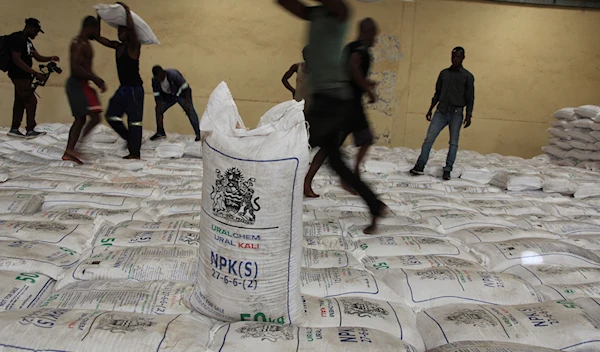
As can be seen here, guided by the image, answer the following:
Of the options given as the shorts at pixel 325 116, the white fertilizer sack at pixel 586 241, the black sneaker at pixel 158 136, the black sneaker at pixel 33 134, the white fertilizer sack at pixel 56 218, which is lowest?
the white fertilizer sack at pixel 586 241

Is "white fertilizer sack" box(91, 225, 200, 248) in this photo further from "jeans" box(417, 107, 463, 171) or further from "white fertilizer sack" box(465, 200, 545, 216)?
"jeans" box(417, 107, 463, 171)

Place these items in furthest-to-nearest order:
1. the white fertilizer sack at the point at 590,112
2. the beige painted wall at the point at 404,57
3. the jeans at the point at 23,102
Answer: the beige painted wall at the point at 404,57 → the white fertilizer sack at the point at 590,112 → the jeans at the point at 23,102

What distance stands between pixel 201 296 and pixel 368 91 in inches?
66.6

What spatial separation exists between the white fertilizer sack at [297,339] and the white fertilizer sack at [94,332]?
62 millimetres

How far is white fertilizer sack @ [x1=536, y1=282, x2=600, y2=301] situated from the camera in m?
1.38

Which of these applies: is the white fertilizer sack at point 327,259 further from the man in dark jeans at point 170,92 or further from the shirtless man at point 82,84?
the man in dark jeans at point 170,92

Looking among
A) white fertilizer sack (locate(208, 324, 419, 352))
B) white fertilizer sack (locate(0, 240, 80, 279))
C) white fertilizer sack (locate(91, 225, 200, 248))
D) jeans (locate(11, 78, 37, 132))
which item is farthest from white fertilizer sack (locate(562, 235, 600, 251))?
jeans (locate(11, 78, 37, 132))

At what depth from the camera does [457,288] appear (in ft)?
4.47

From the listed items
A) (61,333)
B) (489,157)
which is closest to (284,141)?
(61,333)

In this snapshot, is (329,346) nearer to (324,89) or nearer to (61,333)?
(61,333)

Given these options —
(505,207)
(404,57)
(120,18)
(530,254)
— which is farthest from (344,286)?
(404,57)

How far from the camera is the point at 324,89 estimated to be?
2.05 m

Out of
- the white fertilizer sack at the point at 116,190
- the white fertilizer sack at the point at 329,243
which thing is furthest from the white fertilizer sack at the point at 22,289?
the white fertilizer sack at the point at 116,190

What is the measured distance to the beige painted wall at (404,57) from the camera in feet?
20.9
